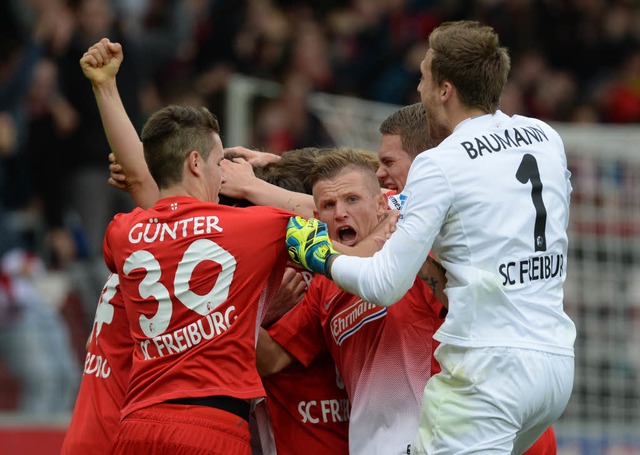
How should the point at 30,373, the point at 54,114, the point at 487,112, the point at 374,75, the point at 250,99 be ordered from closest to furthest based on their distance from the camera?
the point at 487,112 → the point at 30,373 → the point at 54,114 → the point at 250,99 → the point at 374,75

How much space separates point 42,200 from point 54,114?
924 millimetres

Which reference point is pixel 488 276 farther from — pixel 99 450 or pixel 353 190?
pixel 99 450

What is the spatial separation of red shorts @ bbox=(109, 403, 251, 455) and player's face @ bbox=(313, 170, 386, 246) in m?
0.97

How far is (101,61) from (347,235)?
142 cm

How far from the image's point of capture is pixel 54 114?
40.4 feet

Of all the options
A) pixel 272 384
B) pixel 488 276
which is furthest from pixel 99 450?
pixel 488 276

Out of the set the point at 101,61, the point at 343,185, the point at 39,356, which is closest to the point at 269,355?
the point at 343,185

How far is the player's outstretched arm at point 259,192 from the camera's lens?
5.09 m

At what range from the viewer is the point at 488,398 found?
4.18 m

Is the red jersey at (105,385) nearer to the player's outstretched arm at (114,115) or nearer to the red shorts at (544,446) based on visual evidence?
the player's outstretched arm at (114,115)

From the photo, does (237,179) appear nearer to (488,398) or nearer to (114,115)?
(114,115)

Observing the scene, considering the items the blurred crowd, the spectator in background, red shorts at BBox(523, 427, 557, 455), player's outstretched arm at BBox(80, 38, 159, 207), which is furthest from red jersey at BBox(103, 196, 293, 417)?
the blurred crowd

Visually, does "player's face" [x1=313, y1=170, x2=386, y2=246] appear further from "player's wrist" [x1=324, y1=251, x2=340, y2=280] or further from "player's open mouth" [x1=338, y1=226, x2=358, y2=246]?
"player's wrist" [x1=324, y1=251, x2=340, y2=280]

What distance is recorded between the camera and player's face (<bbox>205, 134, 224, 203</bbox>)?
484 cm
